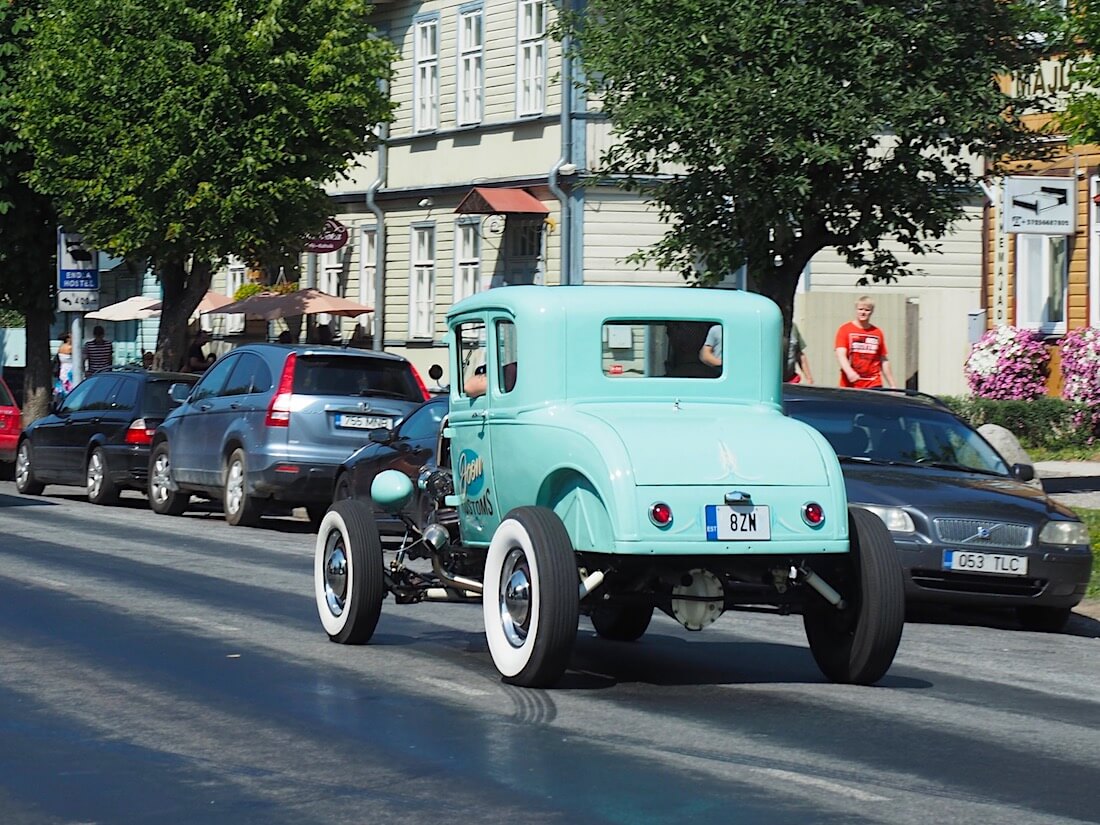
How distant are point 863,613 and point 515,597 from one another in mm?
1544

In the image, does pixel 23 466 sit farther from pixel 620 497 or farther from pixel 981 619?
pixel 620 497

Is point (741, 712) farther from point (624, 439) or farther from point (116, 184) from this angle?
point (116, 184)

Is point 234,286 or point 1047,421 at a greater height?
point 234,286

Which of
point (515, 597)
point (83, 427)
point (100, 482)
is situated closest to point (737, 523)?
point (515, 597)

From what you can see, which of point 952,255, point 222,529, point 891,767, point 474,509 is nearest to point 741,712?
point 891,767

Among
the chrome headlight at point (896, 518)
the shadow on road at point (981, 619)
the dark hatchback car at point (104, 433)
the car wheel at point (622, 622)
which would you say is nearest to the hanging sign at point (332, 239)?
the dark hatchback car at point (104, 433)

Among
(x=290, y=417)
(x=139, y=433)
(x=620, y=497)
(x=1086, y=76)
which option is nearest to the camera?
(x=620, y=497)

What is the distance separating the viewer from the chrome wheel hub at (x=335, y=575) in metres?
11.6

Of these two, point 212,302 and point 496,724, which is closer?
point 496,724

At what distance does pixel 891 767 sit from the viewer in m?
8.27

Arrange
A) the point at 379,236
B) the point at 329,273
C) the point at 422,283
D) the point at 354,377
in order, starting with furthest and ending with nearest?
the point at 329,273, the point at 379,236, the point at 422,283, the point at 354,377

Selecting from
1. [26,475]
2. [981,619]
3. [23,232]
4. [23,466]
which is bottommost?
Answer: [981,619]

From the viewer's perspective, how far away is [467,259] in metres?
39.0

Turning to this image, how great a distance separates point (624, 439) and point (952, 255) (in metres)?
29.3
